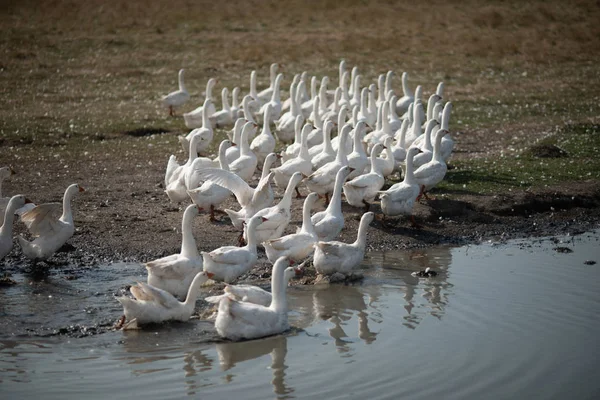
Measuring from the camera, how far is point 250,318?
30.8 feet

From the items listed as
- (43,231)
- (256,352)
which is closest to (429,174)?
(256,352)

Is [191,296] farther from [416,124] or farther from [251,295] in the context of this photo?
[416,124]

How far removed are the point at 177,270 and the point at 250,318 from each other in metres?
1.61

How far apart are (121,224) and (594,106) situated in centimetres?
1546

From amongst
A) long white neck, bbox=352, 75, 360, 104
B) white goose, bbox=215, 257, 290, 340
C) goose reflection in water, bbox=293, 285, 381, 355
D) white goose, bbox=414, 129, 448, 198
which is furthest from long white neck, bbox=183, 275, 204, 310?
long white neck, bbox=352, 75, 360, 104

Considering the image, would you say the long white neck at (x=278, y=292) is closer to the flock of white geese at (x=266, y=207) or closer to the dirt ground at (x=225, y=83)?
the flock of white geese at (x=266, y=207)

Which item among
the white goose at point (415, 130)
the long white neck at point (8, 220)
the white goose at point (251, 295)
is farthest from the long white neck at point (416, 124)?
the long white neck at point (8, 220)

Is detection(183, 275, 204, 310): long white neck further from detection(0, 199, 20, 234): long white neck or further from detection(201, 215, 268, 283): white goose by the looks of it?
detection(0, 199, 20, 234): long white neck

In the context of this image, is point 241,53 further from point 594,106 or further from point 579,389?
point 579,389

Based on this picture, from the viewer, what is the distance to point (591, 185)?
16.1 meters

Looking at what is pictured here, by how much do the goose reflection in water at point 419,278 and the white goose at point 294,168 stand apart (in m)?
2.75

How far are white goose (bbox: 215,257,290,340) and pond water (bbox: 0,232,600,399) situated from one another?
11cm

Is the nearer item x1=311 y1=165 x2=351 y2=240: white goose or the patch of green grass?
x1=311 y1=165 x2=351 y2=240: white goose

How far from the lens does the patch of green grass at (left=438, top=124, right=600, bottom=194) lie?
16047mm
